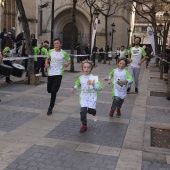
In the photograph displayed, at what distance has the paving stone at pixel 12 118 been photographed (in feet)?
19.8

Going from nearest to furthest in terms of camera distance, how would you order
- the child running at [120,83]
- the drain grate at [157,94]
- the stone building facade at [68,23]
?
the child running at [120,83], the drain grate at [157,94], the stone building facade at [68,23]

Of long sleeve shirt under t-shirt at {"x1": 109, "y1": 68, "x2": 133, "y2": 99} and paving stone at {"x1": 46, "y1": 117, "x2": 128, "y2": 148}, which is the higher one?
long sleeve shirt under t-shirt at {"x1": 109, "y1": 68, "x2": 133, "y2": 99}

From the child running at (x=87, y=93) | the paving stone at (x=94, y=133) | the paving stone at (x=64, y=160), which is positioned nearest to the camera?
the paving stone at (x=64, y=160)

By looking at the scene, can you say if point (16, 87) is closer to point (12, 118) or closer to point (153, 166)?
point (12, 118)

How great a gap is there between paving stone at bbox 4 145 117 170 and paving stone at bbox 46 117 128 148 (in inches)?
24.7

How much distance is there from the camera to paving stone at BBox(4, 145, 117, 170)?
4.17 metres

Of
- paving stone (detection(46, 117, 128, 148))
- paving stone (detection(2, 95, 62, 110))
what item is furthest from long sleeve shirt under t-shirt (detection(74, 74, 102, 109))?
paving stone (detection(2, 95, 62, 110))

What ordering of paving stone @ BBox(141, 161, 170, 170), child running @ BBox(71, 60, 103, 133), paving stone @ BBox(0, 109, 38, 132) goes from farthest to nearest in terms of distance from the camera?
A: paving stone @ BBox(0, 109, 38, 132) < child running @ BBox(71, 60, 103, 133) < paving stone @ BBox(141, 161, 170, 170)

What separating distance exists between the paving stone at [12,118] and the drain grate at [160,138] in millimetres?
2722

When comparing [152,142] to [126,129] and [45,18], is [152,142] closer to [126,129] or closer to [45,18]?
[126,129]

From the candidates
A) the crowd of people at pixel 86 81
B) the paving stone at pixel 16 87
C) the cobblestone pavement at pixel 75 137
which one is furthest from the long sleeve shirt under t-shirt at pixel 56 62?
the paving stone at pixel 16 87

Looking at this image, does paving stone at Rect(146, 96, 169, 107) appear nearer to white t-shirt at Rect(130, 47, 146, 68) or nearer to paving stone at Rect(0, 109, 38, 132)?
white t-shirt at Rect(130, 47, 146, 68)

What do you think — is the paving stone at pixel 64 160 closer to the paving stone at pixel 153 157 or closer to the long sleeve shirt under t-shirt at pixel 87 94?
the paving stone at pixel 153 157

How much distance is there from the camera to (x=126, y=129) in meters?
6.18
